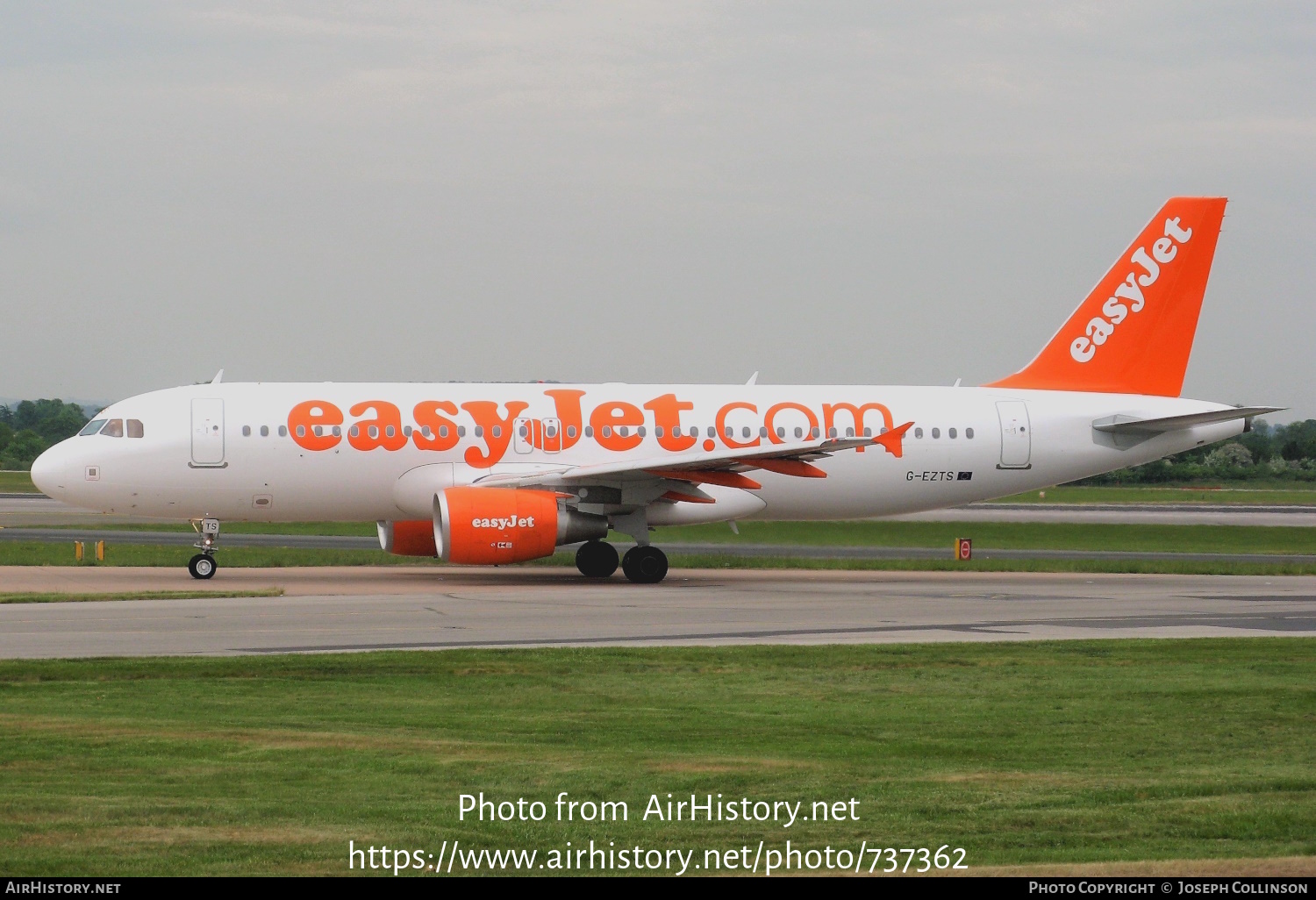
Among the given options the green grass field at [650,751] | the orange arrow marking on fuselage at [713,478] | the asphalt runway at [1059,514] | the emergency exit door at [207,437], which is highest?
the emergency exit door at [207,437]

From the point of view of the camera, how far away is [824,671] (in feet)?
54.7

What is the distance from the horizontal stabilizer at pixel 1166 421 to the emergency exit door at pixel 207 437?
737 inches

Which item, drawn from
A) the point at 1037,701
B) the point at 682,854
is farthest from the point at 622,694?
the point at 682,854

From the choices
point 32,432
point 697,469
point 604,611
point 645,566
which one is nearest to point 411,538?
point 645,566

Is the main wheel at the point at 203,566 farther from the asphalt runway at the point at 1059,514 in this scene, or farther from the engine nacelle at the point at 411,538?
the asphalt runway at the point at 1059,514

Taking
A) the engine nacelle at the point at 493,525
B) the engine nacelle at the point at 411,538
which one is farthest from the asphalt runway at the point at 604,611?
the engine nacelle at the point at 493,525

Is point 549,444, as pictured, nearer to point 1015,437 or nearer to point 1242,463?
point 1015,437

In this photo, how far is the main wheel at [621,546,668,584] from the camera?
29906 mm

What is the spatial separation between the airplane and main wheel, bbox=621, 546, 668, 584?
5cm

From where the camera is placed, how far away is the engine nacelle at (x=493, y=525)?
90.6 feet

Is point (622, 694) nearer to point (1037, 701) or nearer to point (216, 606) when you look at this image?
point (1037, 701)

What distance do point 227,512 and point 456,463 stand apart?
4654mm

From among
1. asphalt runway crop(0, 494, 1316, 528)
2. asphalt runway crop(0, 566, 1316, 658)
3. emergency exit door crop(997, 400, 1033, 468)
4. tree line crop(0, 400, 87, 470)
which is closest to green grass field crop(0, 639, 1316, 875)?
asphalt runway crop(0, 566, 1316, 658)

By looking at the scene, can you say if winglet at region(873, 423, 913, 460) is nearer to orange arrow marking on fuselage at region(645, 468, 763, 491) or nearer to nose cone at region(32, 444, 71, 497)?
orange arrow marking on fuselage at region(645, 468, 763, 491)
